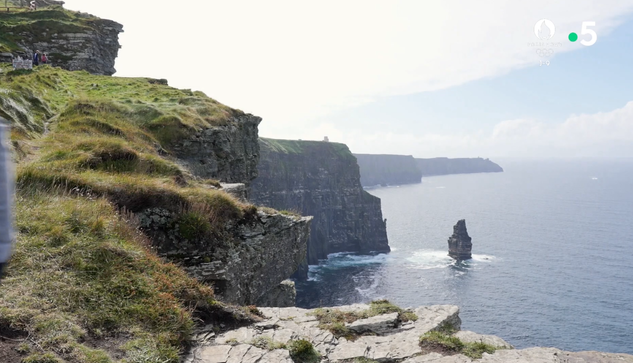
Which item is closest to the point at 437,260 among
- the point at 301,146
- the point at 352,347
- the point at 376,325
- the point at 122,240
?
the point at 301,146

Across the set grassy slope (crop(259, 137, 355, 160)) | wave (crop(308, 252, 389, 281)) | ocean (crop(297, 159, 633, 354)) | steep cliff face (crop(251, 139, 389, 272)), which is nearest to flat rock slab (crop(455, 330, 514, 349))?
ocean (crop(297, 159, 633, 354))

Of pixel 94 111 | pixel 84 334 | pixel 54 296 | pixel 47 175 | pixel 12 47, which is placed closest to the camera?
pixel 84 334

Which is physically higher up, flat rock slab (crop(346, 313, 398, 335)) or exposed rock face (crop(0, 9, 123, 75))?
exposed rock face (crop(0, 9, 123, 75))

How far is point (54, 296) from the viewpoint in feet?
26.8

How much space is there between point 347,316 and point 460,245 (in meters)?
95.6

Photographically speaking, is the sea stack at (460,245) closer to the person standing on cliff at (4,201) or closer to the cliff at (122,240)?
the cliff at (122,240)

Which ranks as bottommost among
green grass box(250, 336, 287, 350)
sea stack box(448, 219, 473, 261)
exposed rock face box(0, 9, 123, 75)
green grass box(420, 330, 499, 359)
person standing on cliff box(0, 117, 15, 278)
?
sea stack box(448, 219, 473, 261)

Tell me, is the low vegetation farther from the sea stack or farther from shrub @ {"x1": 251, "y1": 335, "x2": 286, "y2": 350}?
the sea stack

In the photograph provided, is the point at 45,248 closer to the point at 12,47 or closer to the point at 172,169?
the point at 172,169

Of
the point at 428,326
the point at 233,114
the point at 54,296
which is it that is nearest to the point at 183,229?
the point at 54,296

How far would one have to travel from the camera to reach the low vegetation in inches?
438

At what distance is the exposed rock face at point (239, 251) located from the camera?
13.0 meters

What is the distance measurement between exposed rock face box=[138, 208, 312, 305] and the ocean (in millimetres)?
48366

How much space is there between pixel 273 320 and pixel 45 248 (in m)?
6.03
